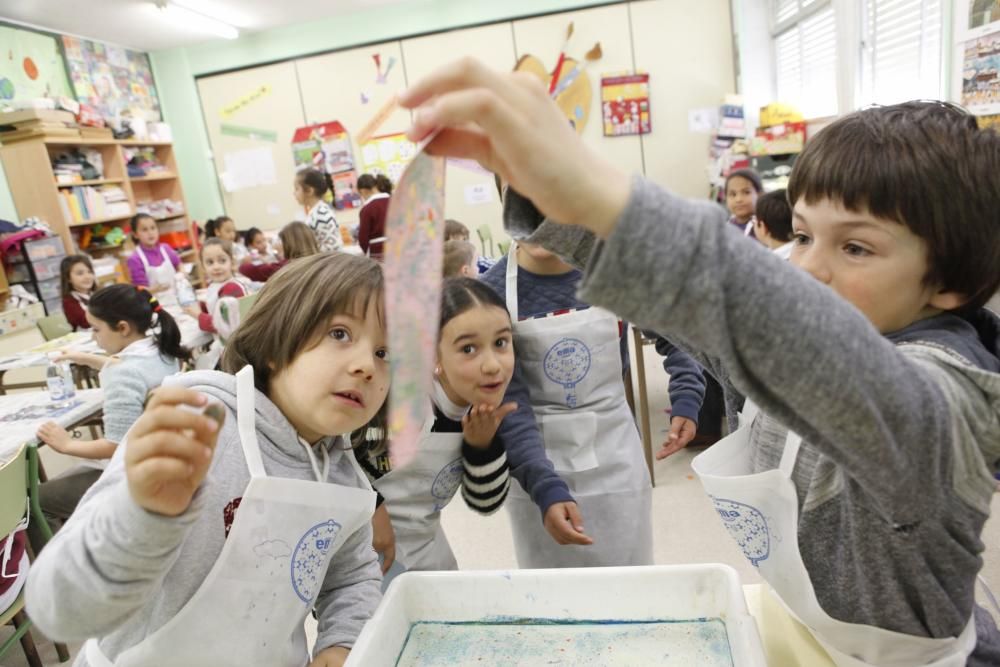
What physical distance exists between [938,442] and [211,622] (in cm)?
83

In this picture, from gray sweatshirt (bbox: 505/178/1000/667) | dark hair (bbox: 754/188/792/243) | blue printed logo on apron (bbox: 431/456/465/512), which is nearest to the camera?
gray sweatshirt (bbox: 505/178/1000/667)

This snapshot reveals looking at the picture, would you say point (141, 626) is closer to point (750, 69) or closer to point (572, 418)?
point (572, 418)

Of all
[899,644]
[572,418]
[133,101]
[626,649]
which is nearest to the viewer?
[899,644]

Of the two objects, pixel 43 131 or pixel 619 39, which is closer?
pixel 43 131

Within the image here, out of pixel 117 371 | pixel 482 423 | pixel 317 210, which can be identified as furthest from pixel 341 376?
pixel 317 210

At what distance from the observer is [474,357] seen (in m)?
1.29

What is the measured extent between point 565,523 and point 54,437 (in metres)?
2.02

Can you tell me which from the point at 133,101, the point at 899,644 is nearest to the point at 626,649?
the point at 899,644

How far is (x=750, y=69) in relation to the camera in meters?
6.34

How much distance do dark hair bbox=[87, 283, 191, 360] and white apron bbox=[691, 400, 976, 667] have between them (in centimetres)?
251

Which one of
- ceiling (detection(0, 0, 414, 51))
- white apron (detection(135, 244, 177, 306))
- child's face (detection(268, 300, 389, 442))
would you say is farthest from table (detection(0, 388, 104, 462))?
ceiling (detection(0, 0, 414, 51))

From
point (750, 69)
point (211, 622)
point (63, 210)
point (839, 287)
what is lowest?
point (211, 622)

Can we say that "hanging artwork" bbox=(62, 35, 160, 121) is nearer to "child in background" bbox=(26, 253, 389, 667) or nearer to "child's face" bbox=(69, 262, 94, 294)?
"child's face" bbox=(69, 262, 94, 294)

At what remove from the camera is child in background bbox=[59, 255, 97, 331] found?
4.31m
